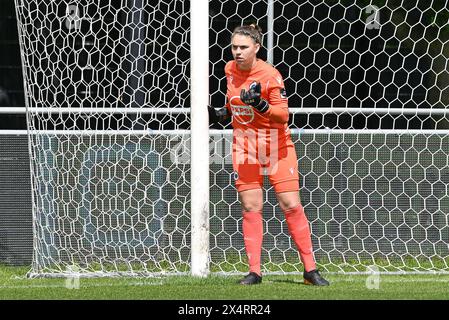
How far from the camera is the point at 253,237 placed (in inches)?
306

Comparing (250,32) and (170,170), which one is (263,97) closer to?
(250,32)

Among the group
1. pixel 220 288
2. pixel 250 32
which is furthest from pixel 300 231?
pixel 250 32

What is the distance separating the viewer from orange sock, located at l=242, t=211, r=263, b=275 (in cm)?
773

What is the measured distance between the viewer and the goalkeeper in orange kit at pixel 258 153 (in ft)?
25.0

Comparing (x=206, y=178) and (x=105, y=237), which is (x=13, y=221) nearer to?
(x=105, y=237)

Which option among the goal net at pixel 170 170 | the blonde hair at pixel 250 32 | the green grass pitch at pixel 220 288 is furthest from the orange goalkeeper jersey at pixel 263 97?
the green grass pitch at pixel 220 288

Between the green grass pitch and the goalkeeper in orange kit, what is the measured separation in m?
0.25

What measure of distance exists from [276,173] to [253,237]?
0.48 meters

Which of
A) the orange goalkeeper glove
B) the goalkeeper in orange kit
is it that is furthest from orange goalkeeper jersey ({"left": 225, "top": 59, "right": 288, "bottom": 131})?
the orange goalkeeper glove

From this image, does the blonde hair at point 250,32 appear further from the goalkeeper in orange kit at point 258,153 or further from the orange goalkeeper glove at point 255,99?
the orange goalkeeper glove at point 255,99

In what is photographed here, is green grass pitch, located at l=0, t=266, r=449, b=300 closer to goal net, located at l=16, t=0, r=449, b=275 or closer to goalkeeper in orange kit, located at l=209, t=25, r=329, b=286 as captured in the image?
goalkeeper in orange kit, located at l=209, t=25, r=329, b=286

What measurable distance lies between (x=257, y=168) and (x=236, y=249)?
1194 millimetres

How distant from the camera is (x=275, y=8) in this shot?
9570 millimetres

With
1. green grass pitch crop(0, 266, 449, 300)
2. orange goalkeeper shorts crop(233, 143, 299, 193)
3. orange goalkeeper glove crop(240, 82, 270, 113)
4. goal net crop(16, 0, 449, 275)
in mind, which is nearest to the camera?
green grass pitch crop(0, 266, 449, 300)
